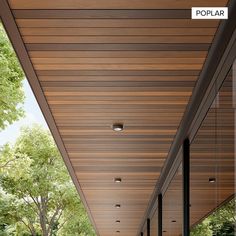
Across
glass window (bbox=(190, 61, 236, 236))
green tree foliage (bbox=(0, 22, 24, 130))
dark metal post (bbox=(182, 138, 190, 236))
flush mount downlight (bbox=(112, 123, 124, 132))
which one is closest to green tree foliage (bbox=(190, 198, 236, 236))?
glass window (bbox=(190, 61, 236, 236))

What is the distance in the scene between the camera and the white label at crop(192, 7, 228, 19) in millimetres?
3844

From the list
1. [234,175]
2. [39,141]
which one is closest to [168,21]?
[234,175]

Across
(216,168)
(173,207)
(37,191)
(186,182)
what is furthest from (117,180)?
(37,191)

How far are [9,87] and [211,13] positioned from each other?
1275 centimetres

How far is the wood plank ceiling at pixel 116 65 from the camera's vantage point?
12.9ft

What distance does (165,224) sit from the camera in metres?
8.77

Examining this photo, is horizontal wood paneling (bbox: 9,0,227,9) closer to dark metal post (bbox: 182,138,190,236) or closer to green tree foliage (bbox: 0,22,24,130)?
dark metal post (bbox: 182,138,190,236)

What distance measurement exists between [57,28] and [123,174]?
5.34m

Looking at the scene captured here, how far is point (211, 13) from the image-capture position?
388 cm

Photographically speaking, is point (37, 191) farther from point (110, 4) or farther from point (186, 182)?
point (110, 4)

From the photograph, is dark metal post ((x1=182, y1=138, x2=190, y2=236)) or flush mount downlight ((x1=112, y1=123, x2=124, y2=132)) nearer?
dark metal post ((x1=182, y1=138, x2=190, y2=236))

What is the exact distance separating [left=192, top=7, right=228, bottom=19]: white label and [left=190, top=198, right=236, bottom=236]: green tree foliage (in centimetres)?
108

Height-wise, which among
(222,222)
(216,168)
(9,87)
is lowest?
(222,222)

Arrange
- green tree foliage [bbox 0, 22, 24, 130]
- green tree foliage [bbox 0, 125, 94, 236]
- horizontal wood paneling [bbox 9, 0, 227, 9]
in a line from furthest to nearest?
green tree foliage [bbox 0, 125, 94, 236] → green tree foliage [bbox 0, 22, 24, 130] → horizontal wood paneling [bbox 9, 0, 227, 9]
